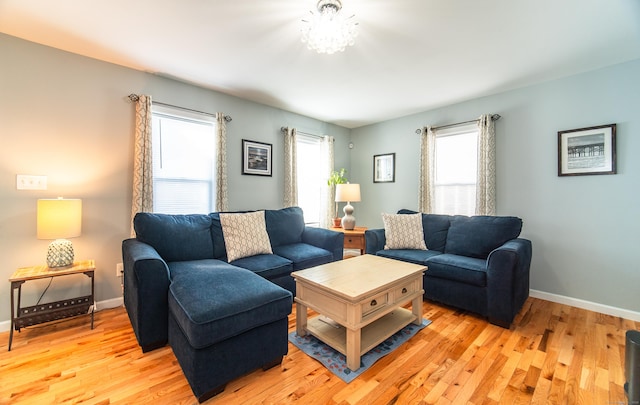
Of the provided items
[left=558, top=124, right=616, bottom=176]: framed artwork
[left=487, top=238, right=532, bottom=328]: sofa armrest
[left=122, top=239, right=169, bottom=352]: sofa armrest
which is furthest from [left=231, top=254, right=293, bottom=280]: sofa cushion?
[left=558, top=124, right=616, bottom=176]: framed artwork

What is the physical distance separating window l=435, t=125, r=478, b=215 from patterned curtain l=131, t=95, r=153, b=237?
3.64 m

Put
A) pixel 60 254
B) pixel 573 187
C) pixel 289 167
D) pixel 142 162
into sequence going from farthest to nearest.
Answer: pixel 289 167
pixel 573 187
pixel 142 162
pixel 60 254

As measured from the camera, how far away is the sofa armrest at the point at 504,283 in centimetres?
219

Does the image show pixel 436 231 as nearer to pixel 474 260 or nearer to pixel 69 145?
pixel 474 260

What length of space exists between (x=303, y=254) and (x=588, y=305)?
297cm

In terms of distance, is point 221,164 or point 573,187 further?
point 221,164

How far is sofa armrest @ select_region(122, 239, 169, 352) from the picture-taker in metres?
1.77

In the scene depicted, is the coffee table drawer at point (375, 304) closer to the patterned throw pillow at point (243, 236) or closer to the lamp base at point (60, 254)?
the patterned throw pillow at point (243, 236)

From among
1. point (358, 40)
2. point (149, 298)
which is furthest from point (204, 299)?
point (358, 40)

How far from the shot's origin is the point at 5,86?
2092 millimetres

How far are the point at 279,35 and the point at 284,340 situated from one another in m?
2.29

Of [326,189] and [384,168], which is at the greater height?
[384,168]

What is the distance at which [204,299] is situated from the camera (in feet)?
4.94

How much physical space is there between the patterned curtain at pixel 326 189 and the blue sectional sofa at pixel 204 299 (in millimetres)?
1619
